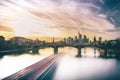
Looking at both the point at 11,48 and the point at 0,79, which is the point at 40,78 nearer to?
the point at 0,79

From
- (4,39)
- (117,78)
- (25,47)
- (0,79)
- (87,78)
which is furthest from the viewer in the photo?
(25,47)

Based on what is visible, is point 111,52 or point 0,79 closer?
point 0,79

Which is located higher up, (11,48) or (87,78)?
(11,48)

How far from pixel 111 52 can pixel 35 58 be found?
11237 millimetres

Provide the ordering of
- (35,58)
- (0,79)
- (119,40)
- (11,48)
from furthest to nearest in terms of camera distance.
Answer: (35,58) → (11,48) → (119,40) → (0,79)

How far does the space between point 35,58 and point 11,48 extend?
5.56 meters

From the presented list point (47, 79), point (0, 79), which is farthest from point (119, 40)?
point (0, 79)

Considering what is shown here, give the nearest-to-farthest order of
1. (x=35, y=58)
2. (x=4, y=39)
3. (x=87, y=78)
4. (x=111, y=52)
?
(x=87, y=78) → (x=4, y=39) → (x=35, y=58) → (x=111, y=52)

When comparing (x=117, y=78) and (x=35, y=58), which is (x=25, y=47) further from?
(x=117, y=78)

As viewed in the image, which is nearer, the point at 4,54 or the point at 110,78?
the point at 110,78

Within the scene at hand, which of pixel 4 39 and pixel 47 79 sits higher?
pixel 4 39

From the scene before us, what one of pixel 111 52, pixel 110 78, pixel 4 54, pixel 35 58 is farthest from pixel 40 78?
pixel 111 52

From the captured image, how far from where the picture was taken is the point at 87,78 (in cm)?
1780

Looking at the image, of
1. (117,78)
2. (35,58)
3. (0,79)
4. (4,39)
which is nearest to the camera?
(0,79)
